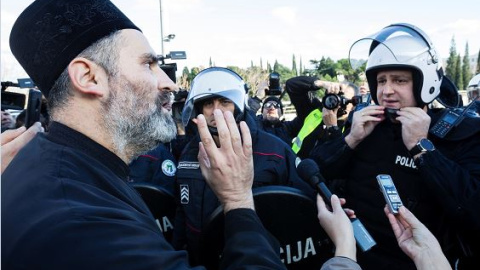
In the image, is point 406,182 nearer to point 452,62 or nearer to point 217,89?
point 217,89

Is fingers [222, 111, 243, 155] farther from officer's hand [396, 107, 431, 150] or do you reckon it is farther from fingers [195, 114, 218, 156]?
officer's hand [396, 107, 431, 150]

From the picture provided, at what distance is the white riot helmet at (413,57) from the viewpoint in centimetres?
232

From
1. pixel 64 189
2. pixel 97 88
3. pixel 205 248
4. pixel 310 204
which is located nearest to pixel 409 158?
pixel 310 204

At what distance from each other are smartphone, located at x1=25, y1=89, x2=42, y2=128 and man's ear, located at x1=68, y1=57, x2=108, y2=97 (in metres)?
1.13

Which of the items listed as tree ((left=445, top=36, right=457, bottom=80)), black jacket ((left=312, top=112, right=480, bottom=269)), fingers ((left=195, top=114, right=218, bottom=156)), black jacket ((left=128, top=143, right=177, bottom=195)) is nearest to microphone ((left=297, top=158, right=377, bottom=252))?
fingers ((left=195, top=114, right=218, bottom=156))

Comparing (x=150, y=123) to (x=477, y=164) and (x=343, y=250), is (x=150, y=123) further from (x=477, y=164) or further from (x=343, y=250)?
(x=477, y=164)

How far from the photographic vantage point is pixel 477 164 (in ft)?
6.68

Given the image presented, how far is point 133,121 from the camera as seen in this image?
1459 mm

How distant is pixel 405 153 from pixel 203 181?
1.26 metres

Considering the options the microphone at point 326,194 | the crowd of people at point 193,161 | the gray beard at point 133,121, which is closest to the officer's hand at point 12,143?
the crowd of people at point 193,161

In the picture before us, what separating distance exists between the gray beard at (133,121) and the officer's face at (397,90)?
1459mm

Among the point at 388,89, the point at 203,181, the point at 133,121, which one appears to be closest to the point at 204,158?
the point at 133,121

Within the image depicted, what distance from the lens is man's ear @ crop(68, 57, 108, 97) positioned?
1.36m

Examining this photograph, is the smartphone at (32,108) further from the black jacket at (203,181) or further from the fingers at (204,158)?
the fingers at (204,158)
